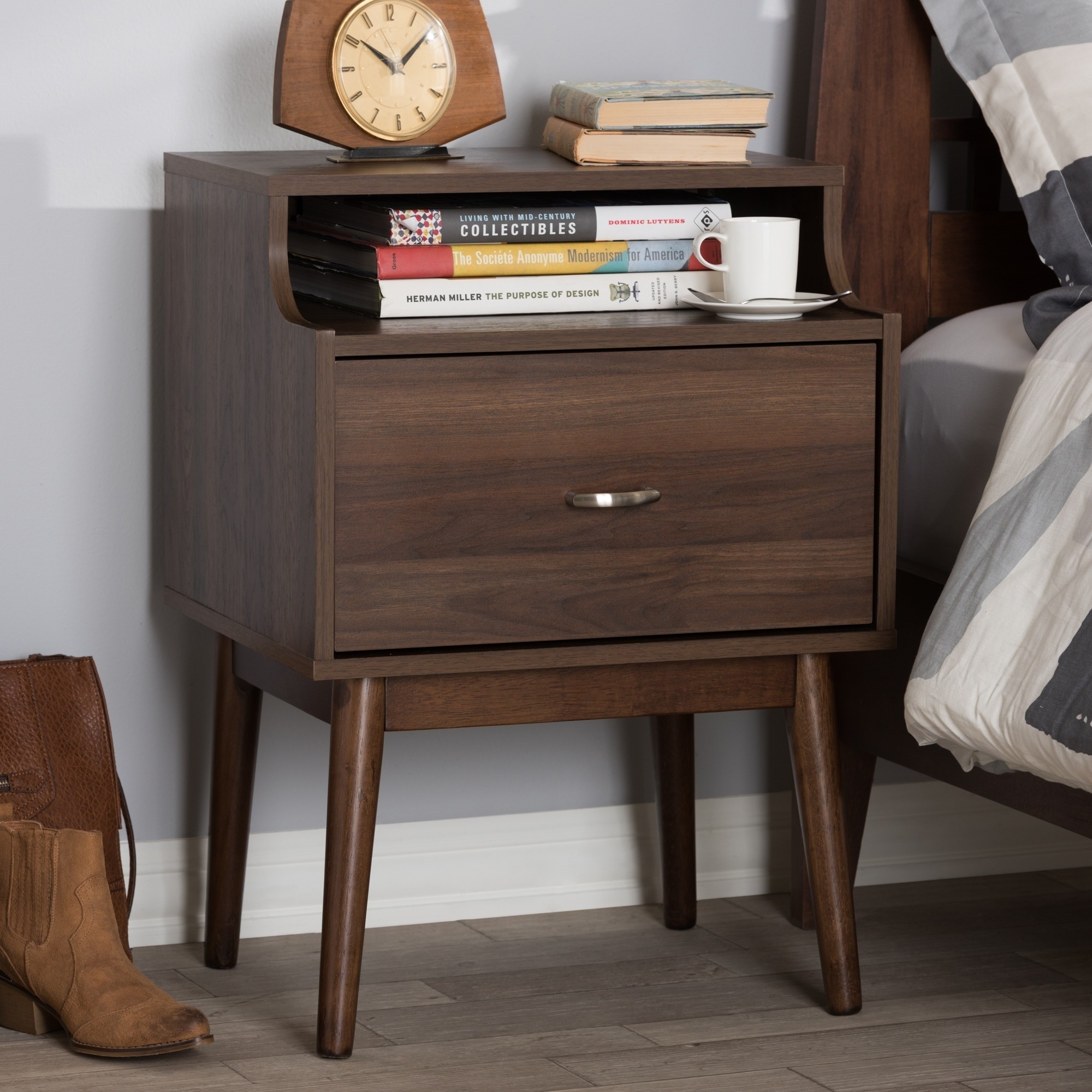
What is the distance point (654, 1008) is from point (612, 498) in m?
0.49

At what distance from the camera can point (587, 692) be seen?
4.73ft

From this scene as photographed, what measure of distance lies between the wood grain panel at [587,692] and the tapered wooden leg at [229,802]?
0.29m

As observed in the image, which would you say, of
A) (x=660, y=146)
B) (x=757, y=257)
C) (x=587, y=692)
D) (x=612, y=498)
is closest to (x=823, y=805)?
(x=587, y=692)

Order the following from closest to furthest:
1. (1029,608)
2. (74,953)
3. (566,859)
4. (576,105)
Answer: (1029,608), (74,953), (576,105), (566,859)

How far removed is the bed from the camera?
5.11ft

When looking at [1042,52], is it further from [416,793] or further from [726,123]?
[416,793]

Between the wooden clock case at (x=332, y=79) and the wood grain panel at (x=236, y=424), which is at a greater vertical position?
the wooden clock case at (x=332, y=79)

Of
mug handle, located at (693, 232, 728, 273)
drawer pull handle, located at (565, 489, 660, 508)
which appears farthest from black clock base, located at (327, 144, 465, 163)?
drawer pull handle, located at (565, 489, 660, 508)

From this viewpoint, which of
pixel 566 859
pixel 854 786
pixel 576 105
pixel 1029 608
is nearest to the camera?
pixel 1029 608

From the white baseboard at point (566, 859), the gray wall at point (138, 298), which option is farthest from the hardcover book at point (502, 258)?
the white baseboard at point (566, 859)

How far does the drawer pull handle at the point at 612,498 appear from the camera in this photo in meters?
1.36

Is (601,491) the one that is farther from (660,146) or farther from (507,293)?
(660,146)

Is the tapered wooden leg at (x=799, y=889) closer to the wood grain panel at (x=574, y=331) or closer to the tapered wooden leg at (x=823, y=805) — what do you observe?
the tapered wooden leg at (x=823, y=805)

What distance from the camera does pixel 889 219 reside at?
178 centimetres
